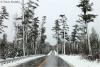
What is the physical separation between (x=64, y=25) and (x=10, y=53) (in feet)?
191

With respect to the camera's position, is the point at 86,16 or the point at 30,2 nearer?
the point at 86,16

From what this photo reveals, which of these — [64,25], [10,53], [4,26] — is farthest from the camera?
[64,25]

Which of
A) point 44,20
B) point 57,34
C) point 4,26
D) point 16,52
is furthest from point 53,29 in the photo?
point 16,52

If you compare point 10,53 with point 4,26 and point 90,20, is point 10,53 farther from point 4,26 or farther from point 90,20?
point 4,26

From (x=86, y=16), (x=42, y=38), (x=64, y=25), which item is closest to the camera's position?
(x=86, y=16)

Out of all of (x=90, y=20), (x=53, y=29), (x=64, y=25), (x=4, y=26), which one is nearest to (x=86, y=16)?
(x=90, y=20)

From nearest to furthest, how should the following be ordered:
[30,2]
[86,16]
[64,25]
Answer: [86,16] → [30,2] → [64,25]

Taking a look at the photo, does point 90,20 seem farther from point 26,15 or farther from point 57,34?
point 57,34

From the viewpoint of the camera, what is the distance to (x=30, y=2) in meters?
62.9

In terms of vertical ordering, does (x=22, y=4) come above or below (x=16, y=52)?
above

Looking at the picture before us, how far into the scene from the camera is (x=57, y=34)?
401 feet

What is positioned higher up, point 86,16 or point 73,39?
point 86,16

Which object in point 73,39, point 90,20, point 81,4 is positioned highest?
point 81,4

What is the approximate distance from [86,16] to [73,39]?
71.2m
